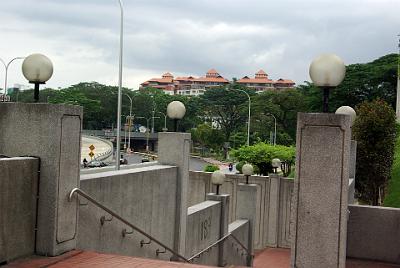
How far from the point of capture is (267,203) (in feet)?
78.7

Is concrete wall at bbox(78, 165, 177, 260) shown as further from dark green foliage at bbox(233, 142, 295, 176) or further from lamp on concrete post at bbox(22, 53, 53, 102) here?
dark green foliage at bbox(233, 142, 295, 176)

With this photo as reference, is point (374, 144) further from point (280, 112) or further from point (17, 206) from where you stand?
point (280, 112)

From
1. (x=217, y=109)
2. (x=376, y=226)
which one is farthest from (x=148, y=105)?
(x=376, y=226)

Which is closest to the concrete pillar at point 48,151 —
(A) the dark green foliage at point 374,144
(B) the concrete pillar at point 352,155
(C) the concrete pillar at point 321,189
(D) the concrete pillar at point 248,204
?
(C) the concrete pillar at point 321,189

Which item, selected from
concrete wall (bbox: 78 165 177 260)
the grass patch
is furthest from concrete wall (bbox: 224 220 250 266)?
the grass patch

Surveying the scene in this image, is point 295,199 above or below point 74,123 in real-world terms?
below

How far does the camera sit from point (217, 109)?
9338cm

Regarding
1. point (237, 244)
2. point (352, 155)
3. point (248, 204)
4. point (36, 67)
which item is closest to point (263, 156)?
point (248, 204)

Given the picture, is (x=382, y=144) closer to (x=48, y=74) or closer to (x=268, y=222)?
(x=268, y=222)

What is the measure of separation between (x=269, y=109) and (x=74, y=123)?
6840cm

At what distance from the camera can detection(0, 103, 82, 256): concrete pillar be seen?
628cm

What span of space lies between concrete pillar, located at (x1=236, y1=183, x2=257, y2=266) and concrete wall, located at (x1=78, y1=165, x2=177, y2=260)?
734 cm

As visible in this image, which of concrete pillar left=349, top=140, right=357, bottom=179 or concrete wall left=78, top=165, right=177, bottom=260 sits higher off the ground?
concrete pillar left=349, top=140, right=357, bottom=179

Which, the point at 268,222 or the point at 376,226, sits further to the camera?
the point at 268,222
